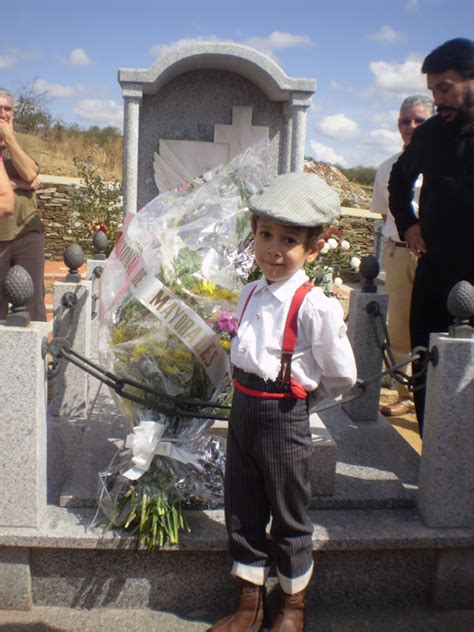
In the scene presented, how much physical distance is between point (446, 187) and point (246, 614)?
2.04 meters

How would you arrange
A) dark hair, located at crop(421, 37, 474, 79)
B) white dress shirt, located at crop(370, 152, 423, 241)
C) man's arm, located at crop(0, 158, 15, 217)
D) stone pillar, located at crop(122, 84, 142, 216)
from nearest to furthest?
dark hair, located at crop(421, 37, 474, 79) < man's arm, located at crop(0, 158, 15, 217) < stone pillar, located at crop(122, 84, 142, 216) < white dress shirt, located at crop(370, 152, 423, 241)

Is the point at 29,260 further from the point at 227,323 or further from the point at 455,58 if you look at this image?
the point at 455,58

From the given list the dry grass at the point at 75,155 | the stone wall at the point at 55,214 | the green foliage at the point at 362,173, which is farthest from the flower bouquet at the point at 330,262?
the green foliage at the point at 362,173

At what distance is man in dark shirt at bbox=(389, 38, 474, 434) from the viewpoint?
2934 mm

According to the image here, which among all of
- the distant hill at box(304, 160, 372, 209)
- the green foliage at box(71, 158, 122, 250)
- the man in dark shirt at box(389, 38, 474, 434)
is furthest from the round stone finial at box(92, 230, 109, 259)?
the distant hill at box(304, 160, 372, 209)

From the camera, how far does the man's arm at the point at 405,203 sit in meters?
3.45

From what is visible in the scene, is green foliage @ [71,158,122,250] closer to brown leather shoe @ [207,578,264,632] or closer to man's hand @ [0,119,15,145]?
man's hand @ [0,119,15,145]

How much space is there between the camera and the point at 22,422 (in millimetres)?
2461

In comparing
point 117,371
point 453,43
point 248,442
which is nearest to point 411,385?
point 248,442

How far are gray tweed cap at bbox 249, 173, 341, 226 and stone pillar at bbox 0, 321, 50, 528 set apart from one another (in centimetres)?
97

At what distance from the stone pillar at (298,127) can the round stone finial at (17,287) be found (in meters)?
2.25

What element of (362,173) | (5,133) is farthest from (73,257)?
(362,173)

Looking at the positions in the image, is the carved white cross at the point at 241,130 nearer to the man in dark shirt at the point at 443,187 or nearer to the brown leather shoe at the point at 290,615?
the man in dark shirt at the point at 443,187

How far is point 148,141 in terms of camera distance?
4.43 meters
